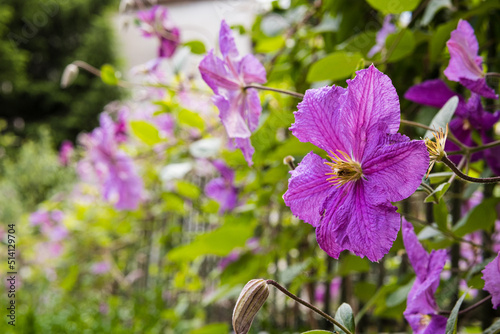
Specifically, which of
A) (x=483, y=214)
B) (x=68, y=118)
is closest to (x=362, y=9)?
(x=483, y=214)

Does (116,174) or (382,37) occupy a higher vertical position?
(382,37)

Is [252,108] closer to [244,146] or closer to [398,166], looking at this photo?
[244,146]

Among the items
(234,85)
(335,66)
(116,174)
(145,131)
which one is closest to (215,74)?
(234,85)

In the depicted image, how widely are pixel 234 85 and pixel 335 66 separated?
11cm

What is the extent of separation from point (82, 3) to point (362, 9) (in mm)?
12181

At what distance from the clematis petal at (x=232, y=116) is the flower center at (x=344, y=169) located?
0.10 metres

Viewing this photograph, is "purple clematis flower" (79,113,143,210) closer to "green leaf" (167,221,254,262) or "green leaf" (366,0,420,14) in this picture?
"green leaf" (167,221,254,262)

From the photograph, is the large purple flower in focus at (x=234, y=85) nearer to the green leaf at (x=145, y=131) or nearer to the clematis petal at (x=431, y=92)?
the clematis petal at (x=431, y=92)

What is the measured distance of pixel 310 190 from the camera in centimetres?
34

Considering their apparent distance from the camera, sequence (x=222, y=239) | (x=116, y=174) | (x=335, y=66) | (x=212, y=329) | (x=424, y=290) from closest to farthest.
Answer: (x=424, y=290) → (x=335, y=66) → (x=222, y=239) → (x=212, y=329) → (x=116, y=174)

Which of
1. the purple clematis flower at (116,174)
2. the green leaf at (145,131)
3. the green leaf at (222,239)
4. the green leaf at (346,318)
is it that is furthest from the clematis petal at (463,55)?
the purple clematis flower at (116,174)

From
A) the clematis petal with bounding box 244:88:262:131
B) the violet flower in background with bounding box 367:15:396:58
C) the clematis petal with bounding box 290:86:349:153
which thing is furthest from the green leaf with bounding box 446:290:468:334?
the violet flower in background with bounding box 367:15:396:58

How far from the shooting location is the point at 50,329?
133cm

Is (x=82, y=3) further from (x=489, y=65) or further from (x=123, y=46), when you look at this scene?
(x=489, y=65)
